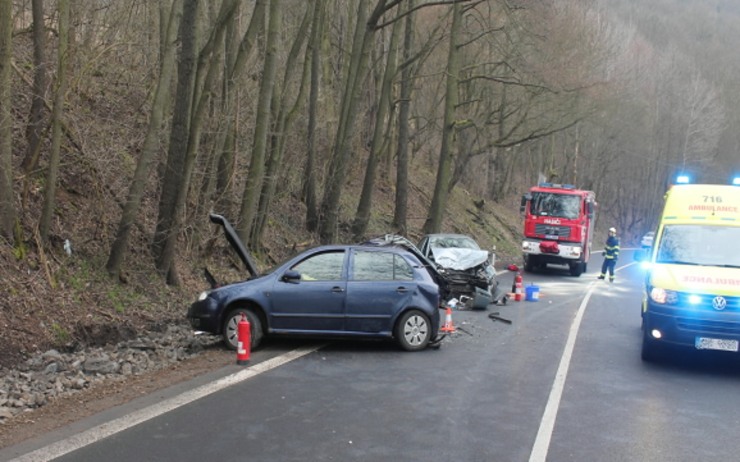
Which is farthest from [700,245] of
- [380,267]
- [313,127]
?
[313,127]

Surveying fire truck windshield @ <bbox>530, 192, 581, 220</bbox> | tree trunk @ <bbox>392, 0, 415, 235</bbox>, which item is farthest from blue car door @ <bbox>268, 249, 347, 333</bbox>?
fire truck windshield @ <bbox>530, 192, 581, 220</bbox>

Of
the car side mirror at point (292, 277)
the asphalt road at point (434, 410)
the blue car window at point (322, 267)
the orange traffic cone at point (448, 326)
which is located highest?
the blue car window at point (322, 267)

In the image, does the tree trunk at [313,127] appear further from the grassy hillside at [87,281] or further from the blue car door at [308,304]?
the blue car door at [308,304]

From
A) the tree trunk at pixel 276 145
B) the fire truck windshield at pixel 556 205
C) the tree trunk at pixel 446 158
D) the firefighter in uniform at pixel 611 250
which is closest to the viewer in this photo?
the tree trunk at pixel 276 145

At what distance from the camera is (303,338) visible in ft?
35.0

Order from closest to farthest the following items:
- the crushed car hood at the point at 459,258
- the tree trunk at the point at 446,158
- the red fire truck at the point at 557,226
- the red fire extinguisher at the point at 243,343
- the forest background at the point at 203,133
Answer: the red fire extinguisher at the point at 243,343 → the forest background at the point at 203,133 → the crushed car hood at the point at 459,258 → the red fire truck at the point at 557,226 → the tree trunk at the point at 446,158

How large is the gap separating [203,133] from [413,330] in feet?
25.6

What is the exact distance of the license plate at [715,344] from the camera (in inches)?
364

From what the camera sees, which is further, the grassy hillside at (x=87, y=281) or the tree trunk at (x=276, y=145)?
the tree trunk at (x=276, y=145)

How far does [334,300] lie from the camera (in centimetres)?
1011

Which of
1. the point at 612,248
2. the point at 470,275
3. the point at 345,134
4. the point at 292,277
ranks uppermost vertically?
the point at 345,134

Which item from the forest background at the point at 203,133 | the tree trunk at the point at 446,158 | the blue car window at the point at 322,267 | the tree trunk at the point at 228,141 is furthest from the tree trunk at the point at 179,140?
the tree trunk at the point at 446,158

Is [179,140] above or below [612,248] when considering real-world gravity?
above

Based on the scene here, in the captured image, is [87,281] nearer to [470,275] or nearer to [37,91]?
[37,91]
